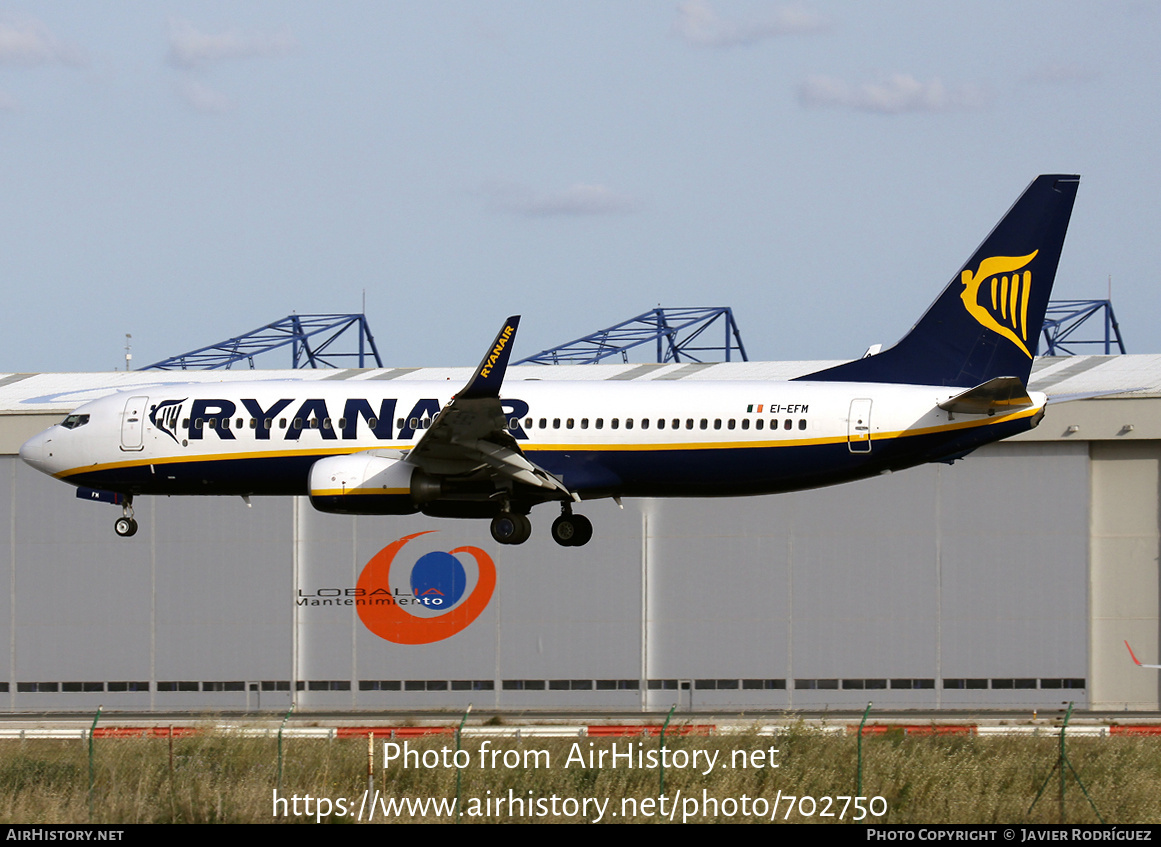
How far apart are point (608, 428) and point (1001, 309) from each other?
38.3ft

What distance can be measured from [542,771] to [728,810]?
5.74 m

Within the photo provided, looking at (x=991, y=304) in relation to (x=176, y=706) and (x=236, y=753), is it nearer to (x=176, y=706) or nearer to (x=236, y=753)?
(x=236, y=753)

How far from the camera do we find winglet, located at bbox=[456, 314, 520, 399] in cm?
4044

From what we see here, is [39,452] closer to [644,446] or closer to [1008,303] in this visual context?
[644,446]

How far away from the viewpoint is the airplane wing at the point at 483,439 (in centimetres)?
4084

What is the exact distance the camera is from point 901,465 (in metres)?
44.5

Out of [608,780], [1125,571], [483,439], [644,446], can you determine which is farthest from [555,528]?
[1125,571]

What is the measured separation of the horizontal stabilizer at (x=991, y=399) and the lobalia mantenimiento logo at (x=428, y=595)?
2986 cm

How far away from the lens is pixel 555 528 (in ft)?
154

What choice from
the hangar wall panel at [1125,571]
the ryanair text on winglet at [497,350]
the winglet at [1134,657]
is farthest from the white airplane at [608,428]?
the winglet at [1134,657]

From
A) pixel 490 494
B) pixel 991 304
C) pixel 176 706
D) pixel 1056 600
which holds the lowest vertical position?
pixel 176 706

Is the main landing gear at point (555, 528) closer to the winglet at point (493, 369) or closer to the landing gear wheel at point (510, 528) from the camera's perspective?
the landing gear wheel at point (510, 528)
